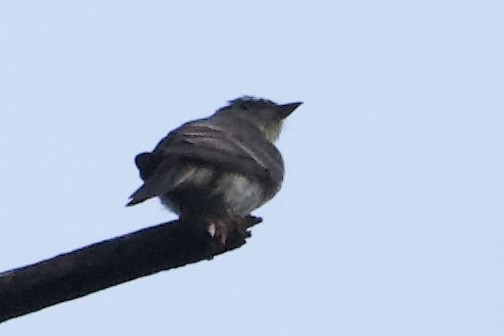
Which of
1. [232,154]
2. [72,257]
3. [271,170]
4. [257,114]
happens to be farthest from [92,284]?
[257,114]

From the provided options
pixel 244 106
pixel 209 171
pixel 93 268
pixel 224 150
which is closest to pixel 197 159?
pixel 209 171

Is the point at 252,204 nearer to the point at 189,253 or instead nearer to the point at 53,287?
the point at 189,253

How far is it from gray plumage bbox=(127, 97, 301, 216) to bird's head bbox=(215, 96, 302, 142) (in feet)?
6.31

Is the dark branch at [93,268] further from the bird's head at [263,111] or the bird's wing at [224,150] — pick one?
the bird's head at [263,111]

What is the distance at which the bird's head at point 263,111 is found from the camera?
30.5 ft

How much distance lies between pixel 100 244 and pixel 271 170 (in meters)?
3.30

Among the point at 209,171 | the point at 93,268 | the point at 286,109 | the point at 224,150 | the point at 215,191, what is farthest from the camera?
the point at 286,109

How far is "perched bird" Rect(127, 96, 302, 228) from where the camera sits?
5.63m

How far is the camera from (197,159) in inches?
234

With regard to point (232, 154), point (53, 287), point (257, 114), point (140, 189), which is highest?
point (257, 114)

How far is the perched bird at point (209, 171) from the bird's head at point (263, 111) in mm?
1917

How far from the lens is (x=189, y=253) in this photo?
12.4 feet

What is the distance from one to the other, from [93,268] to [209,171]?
2.71 meters

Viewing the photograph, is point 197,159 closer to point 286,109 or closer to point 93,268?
point 93,268
